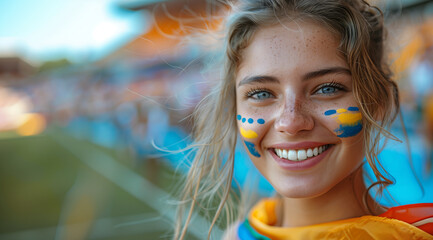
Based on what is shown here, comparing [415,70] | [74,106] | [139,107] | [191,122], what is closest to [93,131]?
[74,106]

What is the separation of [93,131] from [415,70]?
1248cm

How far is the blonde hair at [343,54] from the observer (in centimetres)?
92

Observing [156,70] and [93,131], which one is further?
[93,131]

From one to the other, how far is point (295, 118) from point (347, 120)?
5.1 inches

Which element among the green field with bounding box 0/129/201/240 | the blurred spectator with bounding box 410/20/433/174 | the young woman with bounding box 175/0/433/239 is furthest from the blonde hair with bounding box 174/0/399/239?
the blurred spectator with bounding box 410/20/433/174

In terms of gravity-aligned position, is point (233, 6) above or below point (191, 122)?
above

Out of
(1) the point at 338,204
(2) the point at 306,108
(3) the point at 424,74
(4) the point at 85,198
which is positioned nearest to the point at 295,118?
(2) the point at 306,108

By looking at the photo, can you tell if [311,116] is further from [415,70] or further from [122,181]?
[122,181]

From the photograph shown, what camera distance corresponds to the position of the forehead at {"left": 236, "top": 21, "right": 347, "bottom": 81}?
892 mm

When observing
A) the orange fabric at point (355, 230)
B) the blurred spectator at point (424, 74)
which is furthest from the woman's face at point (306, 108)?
the blurred spectator at point (424, 74)

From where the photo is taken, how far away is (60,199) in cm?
500

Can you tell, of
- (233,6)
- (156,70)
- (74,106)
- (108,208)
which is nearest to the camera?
(233,6)

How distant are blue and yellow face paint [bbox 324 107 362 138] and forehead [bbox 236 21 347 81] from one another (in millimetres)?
113

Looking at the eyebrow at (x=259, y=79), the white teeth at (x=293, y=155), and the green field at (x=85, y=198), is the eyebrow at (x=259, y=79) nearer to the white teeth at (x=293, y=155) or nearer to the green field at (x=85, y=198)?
the white teeth at (x=293, y=155)
